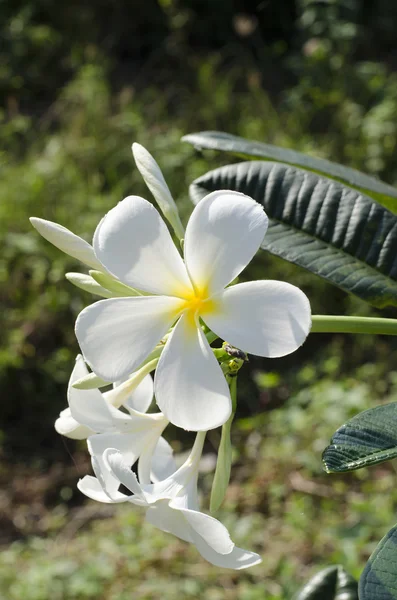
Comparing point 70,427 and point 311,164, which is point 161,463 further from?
point 311,164

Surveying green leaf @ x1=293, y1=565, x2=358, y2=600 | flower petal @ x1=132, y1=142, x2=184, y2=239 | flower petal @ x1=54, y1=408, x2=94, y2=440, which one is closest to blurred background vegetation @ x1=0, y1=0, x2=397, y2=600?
green leaf @ x1=293, y1=565, x2=358, y2=600

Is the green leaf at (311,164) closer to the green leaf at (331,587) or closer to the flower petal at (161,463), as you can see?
the flower petal at (161,463)

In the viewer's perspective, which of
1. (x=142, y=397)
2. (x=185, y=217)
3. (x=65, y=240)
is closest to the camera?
(x=65, y=240)

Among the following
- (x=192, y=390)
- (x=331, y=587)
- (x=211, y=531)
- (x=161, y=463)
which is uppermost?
(x=192, y=390)

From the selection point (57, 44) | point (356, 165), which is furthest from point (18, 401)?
point (57, 44)

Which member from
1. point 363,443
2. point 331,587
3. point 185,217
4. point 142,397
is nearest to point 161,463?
point 142,397

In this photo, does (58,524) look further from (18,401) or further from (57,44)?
(57,44)

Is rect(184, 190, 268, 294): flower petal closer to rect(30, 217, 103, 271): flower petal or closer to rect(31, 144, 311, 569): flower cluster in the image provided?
rect(31, 144, 311, 569): flower cluster
